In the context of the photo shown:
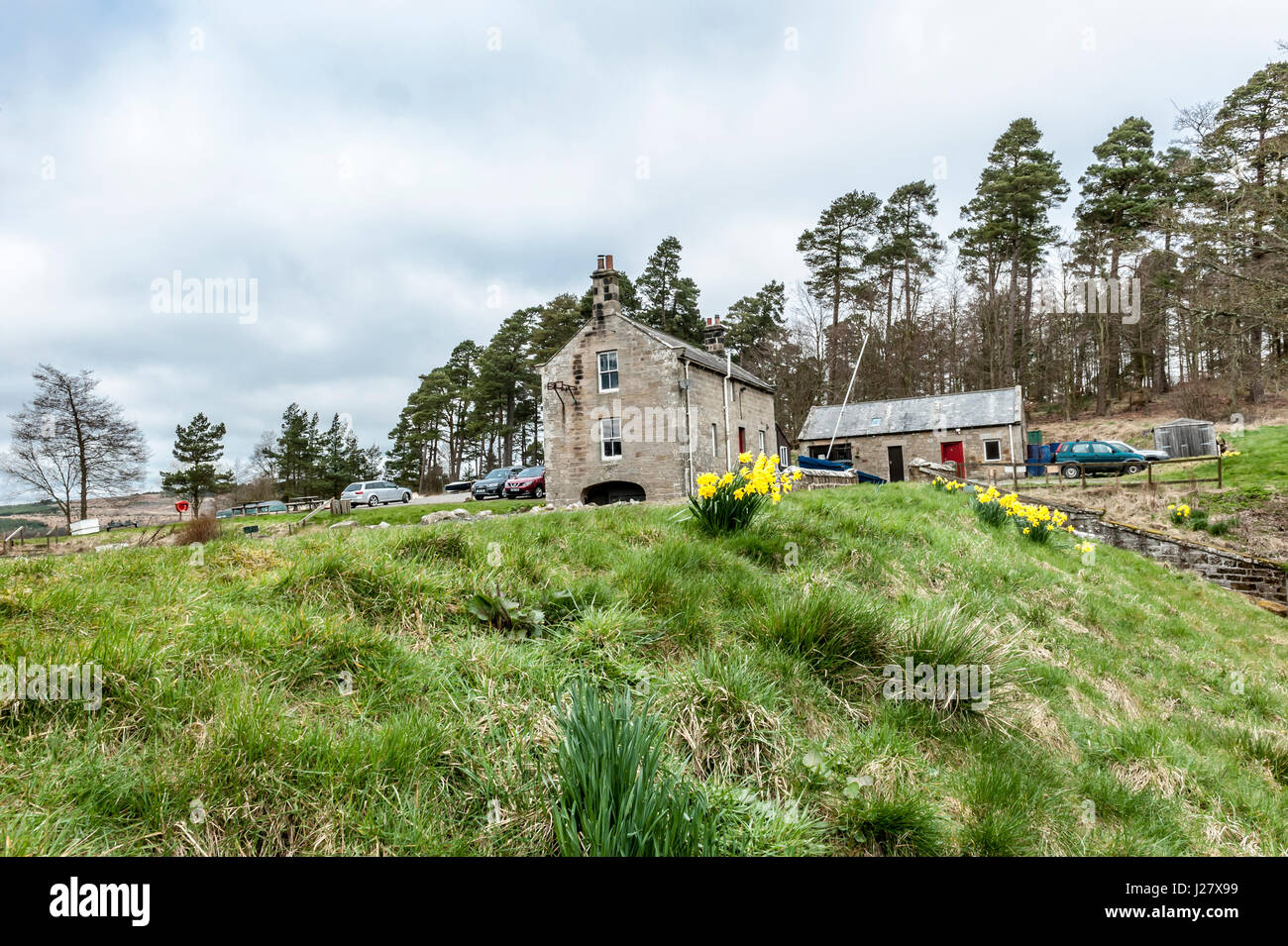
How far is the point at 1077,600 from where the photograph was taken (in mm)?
7504

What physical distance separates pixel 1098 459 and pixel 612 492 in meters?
23.4

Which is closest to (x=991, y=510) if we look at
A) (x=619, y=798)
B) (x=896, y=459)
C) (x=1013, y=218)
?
(x=619, y=798)

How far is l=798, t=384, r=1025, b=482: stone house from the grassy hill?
33462mm

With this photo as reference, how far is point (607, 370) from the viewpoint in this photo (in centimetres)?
2800

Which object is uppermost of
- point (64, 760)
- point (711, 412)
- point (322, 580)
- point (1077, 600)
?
point (711, 412)

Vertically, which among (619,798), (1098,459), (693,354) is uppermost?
(693,354)

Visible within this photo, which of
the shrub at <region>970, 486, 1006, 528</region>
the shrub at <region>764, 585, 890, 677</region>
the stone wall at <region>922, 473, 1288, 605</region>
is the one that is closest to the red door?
the stone wall at <region>922, 473, 1288, 605</region>

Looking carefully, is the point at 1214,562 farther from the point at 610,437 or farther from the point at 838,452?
the point at 838,452

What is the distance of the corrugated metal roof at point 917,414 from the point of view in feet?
121

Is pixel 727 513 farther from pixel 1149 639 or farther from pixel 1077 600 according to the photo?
pixel 1149 639

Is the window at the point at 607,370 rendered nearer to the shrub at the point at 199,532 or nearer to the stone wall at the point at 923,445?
the stone wall at the point at 923,445

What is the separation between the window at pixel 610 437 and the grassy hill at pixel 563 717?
21621 mm
